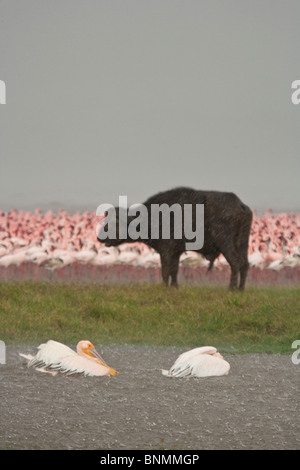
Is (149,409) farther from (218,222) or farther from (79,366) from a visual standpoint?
(218,222)

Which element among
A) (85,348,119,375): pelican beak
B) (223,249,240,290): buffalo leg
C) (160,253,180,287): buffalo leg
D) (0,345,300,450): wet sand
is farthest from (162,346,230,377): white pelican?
(223,249,240,290): buffalo leg

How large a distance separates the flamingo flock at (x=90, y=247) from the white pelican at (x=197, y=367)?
9903mm

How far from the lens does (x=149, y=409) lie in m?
5.61

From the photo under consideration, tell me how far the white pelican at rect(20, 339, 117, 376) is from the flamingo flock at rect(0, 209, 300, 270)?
994cm

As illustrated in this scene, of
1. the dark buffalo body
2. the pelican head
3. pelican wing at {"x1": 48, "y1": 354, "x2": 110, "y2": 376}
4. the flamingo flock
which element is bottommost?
the flamingo flock

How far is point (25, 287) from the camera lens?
12.7 metres

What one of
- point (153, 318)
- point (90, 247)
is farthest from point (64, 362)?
point (90, 247)

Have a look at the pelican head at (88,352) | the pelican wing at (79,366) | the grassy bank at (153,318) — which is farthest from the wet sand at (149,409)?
the grassy bank at (153,318)

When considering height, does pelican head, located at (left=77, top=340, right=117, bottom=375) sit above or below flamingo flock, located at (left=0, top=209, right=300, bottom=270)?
above

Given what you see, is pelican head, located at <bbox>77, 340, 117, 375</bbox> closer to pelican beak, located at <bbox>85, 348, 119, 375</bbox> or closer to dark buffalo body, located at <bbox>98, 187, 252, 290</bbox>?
pelican beak, located at <bbox>85, 348, 119, 375</bbox>

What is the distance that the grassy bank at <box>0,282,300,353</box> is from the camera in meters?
9.08

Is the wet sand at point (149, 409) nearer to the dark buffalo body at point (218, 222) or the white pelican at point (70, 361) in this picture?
the white pelican at point (70, 361)

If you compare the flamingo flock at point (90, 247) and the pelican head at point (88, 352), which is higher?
the pelican head at point (88, 352)

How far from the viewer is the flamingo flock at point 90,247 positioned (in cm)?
1795
